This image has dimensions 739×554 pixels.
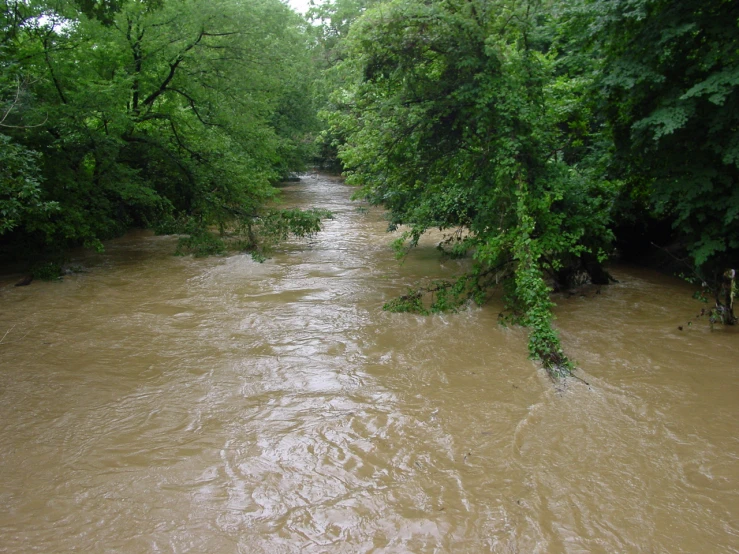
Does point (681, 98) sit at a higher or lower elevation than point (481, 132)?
higher

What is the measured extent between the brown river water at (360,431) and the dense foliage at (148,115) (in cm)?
355

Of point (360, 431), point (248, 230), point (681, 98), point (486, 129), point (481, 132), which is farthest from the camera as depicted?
point (248, 230)

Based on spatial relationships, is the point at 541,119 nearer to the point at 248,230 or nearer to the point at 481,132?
the point at 481,132

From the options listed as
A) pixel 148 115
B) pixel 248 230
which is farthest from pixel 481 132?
pixel 148 115

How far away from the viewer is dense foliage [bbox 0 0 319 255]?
1107 centimetres

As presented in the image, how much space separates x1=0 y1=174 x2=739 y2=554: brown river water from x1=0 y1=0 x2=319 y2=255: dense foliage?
3.55 m

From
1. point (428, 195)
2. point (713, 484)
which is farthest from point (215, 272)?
point (713, 484)

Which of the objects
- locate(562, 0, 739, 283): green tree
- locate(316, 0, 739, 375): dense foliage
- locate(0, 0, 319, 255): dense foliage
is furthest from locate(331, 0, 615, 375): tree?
locate(0, 0, 319, 255): dense foliage

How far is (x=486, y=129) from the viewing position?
848cm

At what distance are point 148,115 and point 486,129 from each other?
968 cm

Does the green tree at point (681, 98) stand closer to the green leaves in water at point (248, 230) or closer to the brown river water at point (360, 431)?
the brown river water at point (360, 431)

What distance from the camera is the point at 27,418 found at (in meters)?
5.69

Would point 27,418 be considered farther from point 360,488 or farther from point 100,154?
point 100,154

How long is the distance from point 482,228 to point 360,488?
17.7 ft
